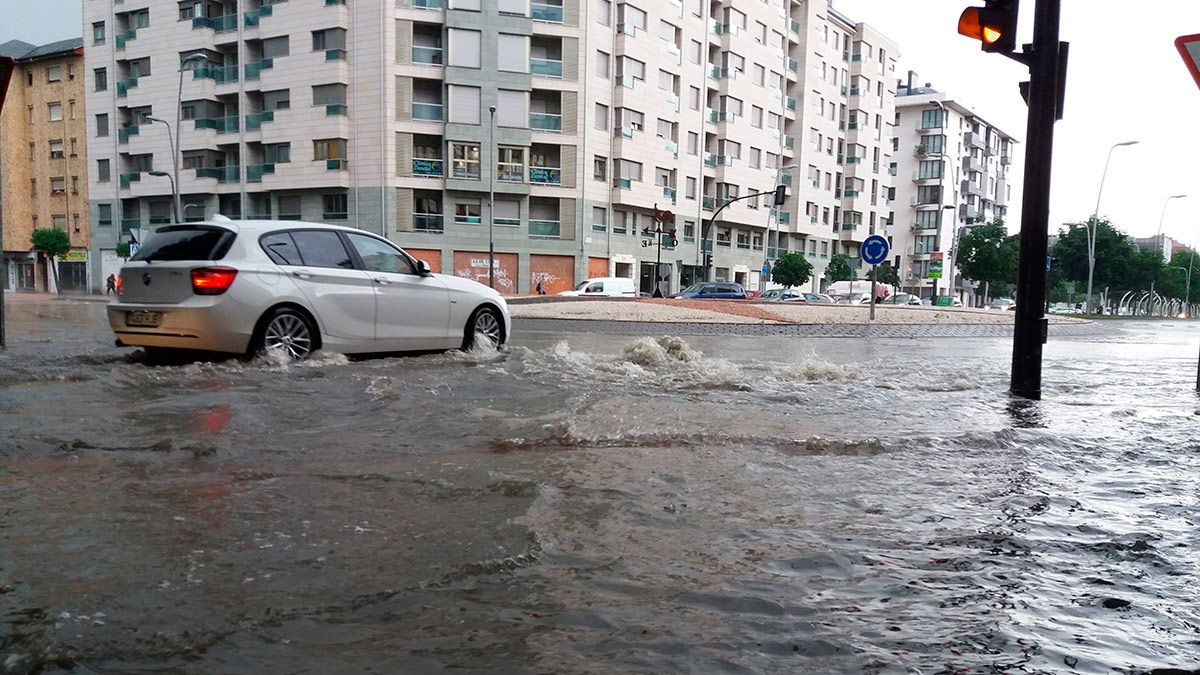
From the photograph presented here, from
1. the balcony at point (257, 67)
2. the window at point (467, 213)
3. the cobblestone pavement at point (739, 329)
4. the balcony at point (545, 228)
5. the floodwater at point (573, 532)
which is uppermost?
the balcony at point (257, 67)

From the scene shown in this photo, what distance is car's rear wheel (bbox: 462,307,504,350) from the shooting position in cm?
967

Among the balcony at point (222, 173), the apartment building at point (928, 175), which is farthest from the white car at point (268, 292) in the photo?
the apartment building at point (928, 175)

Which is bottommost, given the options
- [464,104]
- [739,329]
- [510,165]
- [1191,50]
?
[739,329]

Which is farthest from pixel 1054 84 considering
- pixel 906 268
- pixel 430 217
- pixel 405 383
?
pixel 906 268

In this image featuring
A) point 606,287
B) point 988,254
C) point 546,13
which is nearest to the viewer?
point 606,287

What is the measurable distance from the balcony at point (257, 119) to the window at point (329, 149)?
11.6 feet

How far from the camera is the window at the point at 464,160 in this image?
45188 millimetres

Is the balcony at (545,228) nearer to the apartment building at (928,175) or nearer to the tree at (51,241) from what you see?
the tree at (51,241)

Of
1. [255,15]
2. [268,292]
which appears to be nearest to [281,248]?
[268,292]

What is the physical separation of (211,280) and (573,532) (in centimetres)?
534

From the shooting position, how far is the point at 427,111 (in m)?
45.2

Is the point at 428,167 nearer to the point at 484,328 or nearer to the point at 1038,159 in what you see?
the point at 484,328

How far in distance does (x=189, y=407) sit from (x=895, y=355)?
415 inches

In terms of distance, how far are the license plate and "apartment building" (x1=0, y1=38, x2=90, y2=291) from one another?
59585mm
